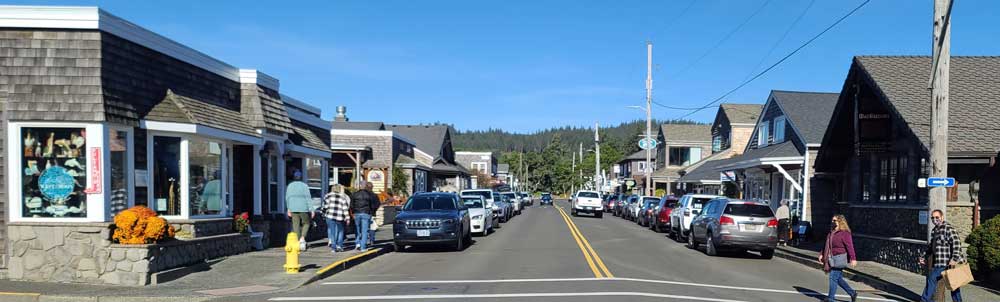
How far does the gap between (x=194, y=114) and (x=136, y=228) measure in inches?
128

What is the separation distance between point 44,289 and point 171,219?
3346 millimetres

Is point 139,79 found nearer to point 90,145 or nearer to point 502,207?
point 90,145

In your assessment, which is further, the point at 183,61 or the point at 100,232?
the point at 183,61

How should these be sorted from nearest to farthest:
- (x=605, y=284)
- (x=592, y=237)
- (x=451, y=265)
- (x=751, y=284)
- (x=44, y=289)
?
1. (x=44, y=289)
2. (x=605, y=284)
3. (x=751, y=284)
4. (x=451, y=265)
5. (x=592, y=237)

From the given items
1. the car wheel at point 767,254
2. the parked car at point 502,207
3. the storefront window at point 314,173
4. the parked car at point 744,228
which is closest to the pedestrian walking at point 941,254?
the parked car at point 744,228

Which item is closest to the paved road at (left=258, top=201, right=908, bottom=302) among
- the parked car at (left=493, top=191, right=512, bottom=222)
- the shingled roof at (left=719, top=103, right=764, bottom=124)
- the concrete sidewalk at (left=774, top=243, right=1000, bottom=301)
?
the concrete sidewalk at (left=774, top=243, right=1000, bottom=301)

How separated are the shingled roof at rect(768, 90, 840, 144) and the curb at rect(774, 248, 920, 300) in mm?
9256

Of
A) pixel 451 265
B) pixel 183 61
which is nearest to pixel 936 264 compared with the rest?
pixel 451 265

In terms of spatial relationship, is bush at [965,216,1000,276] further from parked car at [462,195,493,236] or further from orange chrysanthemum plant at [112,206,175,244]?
parked car at [462,195,493,236]

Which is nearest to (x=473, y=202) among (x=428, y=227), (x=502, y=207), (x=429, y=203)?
(x=429, y=203)

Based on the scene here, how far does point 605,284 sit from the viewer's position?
13.6m

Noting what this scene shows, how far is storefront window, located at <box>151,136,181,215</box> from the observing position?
48.2 feet

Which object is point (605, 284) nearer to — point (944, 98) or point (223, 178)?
point (944, 98)

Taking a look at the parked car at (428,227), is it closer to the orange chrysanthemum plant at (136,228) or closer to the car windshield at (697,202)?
the orange chrysanthemum plant at (136,228)
